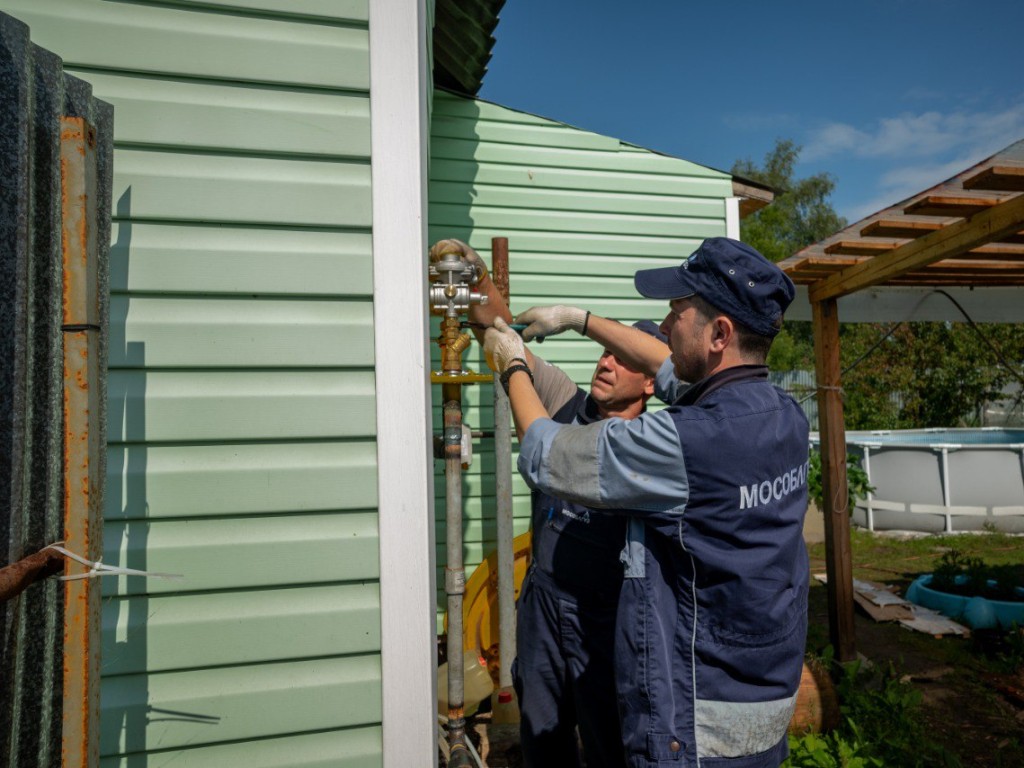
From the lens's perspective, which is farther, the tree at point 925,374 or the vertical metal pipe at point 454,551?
the tree at point 925,374

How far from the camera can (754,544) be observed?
1.62 metres

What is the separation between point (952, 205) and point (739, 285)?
2.62 m

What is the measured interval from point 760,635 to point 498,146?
3.55 metres

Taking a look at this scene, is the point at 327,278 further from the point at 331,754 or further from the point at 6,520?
the point at 331,754

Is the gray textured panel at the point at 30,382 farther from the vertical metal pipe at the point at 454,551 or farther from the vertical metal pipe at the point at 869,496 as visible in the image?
the vertical metal pipe at the point at 869,496

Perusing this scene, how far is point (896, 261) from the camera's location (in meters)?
4.39

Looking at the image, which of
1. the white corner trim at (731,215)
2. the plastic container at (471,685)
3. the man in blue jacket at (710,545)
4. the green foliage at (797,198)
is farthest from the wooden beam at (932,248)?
the green foliage at (797,198)

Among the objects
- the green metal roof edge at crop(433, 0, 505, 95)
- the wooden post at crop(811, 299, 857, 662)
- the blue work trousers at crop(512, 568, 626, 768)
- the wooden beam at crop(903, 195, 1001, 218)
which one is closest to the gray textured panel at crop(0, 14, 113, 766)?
the blue work trousers at crop(512, 568, 626, 768)

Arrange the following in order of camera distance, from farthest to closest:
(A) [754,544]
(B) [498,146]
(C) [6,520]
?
1. (B) [498,146]
2. (A) [754,544]
3. (C) [6,520]

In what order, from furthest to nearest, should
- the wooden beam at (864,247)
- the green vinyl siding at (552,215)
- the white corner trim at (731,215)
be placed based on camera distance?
the white corner trim at (731,215)
the wooden beam at (864,247)
the green vinyl siding at (552,215)

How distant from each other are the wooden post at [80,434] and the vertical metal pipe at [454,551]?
1.39 metres

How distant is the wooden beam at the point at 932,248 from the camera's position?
11.4 ft

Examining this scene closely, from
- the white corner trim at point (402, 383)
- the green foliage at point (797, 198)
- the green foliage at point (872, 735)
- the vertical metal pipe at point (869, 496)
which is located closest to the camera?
the white corner trim at point (402, 383)

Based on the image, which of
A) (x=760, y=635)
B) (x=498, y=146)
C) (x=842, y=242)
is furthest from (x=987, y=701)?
(x=498, y=146)
